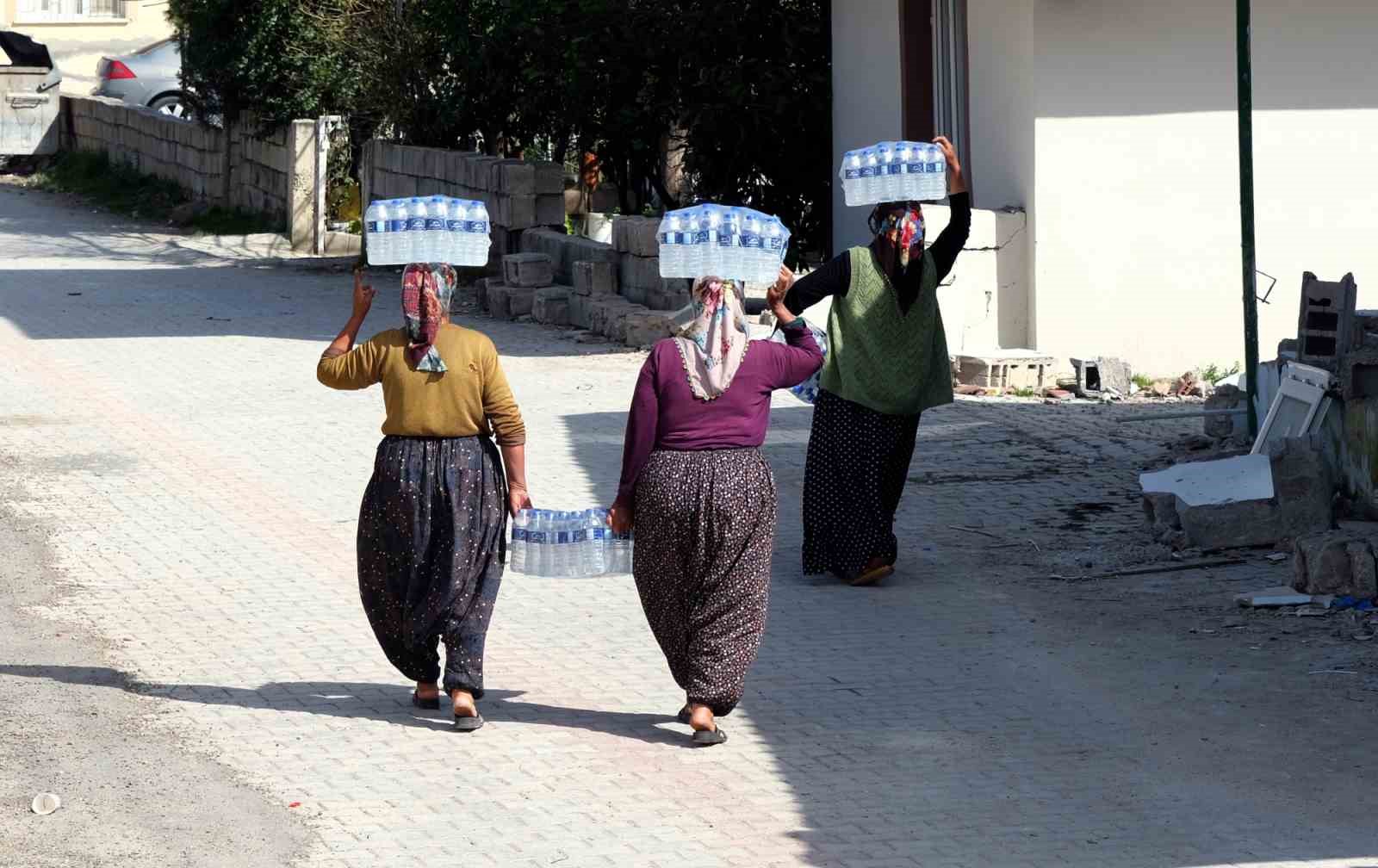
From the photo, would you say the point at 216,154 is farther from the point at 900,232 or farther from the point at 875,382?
the point at 900,232

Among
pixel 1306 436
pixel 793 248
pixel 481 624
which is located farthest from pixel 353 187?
pixel 481 624

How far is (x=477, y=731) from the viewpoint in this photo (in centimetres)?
618

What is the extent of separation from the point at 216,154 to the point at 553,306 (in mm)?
10236

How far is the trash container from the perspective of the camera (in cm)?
2994

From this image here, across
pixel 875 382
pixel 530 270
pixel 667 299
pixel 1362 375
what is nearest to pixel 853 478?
pixel 875 382

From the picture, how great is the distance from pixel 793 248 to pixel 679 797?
1191 cm

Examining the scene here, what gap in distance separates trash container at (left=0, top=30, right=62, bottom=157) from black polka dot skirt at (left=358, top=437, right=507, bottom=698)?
2588cm

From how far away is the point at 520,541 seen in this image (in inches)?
238

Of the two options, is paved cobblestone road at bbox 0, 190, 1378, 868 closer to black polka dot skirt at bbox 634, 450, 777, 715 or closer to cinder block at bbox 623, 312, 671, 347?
black polka dot skirt at bbox 634, 450, 777, 715

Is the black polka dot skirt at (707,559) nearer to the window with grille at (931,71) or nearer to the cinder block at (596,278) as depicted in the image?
the window with grille at (931,71)

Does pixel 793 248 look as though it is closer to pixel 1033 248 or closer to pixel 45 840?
pixel 1033 248

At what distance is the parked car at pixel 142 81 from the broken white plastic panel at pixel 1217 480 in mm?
25522

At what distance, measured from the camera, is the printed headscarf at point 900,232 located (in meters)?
7.68

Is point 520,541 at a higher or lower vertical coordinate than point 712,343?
lower
